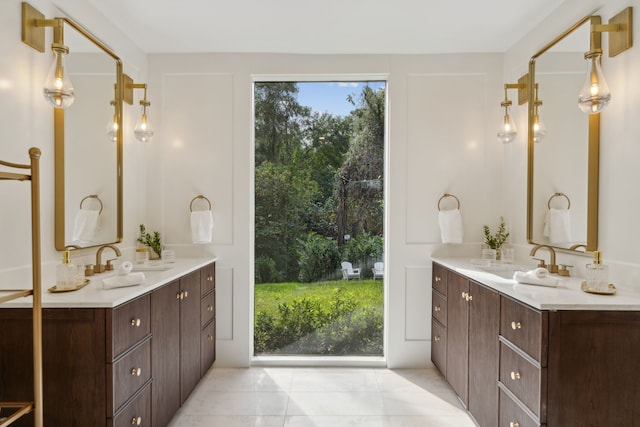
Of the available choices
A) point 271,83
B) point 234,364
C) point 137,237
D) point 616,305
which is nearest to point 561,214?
point 616,305

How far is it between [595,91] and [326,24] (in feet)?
5.53

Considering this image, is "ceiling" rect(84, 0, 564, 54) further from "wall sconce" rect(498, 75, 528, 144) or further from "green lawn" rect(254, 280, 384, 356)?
"green lawn" rect(254, 280, 384, 356)

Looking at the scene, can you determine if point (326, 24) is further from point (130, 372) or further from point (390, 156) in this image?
point (130, 372)

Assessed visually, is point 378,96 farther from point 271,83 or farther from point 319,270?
point 319,270

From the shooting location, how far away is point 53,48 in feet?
6.23

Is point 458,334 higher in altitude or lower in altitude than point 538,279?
lower

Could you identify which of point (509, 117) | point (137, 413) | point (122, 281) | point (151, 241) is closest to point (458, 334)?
point (509, 117)

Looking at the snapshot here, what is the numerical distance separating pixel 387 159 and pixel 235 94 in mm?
1347

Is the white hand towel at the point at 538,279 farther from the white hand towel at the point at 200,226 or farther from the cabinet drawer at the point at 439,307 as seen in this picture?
the white hand towel at the point at 200,226

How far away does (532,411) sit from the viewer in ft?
5.57

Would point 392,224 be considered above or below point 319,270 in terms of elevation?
above

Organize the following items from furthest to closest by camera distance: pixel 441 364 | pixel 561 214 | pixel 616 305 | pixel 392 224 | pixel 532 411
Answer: pixel 392 224 → pixel 441 364 → pixel 561 214 → pixel 532 411 → pixel 616 305

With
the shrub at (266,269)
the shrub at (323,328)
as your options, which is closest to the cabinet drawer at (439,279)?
the shrub at (323,328)

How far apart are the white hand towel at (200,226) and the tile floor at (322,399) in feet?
3.47
